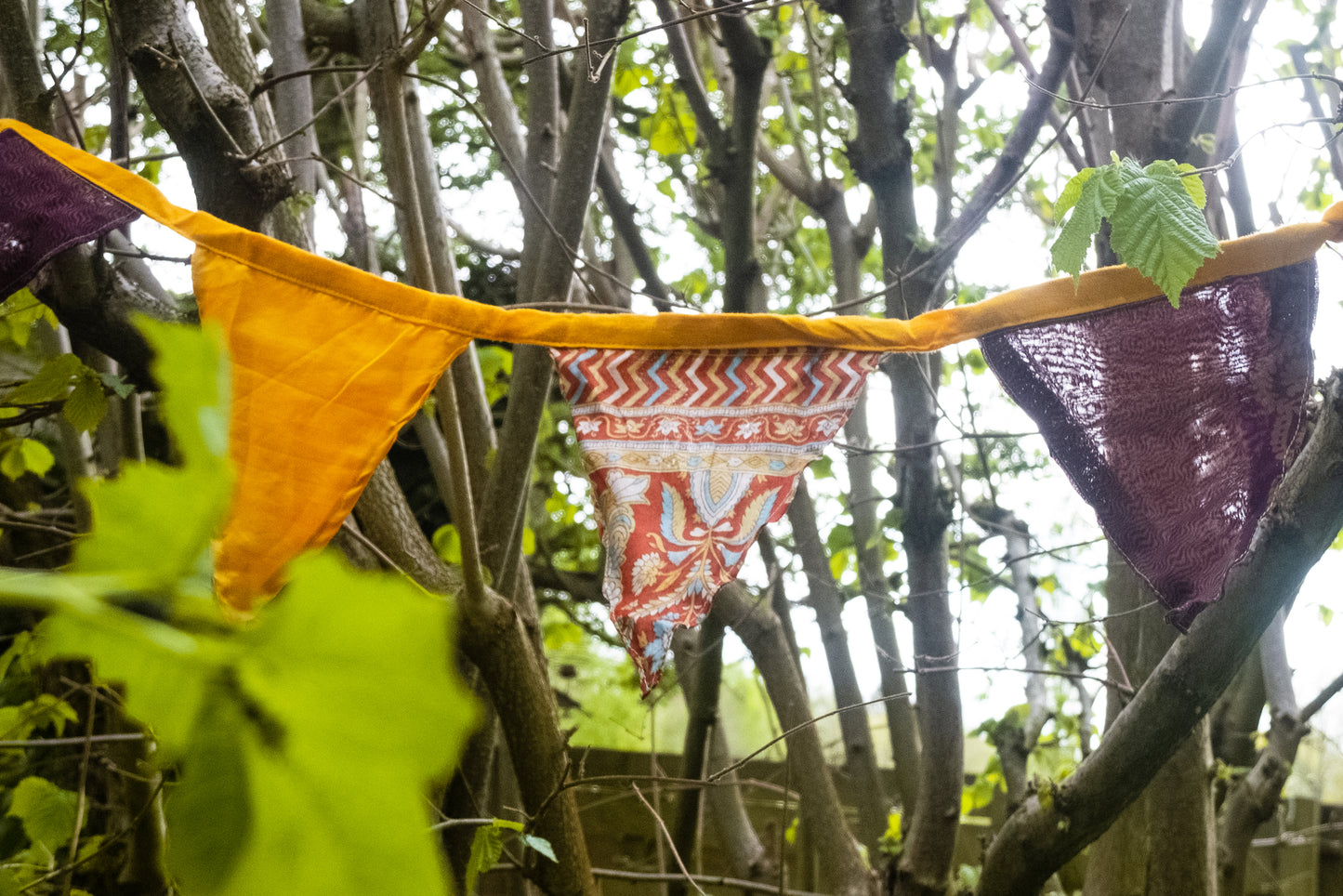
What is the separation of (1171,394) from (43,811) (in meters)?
1.61

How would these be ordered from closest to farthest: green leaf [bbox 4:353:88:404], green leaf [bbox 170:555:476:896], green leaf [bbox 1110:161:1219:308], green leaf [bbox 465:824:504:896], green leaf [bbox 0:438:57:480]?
green leaf [bbox 170:555:476:896], green leaf [bbox 1110:161:1219:308], green leaf [bbox 465:824:504:896], green leaf [bbox 4:353:88:404], green leaf [bbox 0:438:57:480]

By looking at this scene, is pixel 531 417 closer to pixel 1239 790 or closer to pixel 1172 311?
pixel 1172 311

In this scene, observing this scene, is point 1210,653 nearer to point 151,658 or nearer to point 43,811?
point 151,658

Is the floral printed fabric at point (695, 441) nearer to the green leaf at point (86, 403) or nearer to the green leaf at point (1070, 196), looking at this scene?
the green leaf at point (1070, 196)

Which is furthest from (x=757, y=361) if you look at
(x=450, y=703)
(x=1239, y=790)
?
(x=1239, y=790)

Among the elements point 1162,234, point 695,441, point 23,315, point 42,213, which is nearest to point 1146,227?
point 1162,234

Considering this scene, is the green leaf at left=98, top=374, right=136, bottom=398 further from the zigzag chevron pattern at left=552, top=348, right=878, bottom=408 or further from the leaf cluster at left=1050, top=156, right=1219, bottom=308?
the leaf cluster at left=1050, top=156, right=1219, bottom=308

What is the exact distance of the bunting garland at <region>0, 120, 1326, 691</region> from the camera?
3.31 ft

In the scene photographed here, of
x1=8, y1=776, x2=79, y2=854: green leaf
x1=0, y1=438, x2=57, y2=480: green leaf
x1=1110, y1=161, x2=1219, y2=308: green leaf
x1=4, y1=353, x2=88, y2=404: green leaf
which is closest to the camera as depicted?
x1=1110, y1=161, x2=1219, y2=308: green leaf

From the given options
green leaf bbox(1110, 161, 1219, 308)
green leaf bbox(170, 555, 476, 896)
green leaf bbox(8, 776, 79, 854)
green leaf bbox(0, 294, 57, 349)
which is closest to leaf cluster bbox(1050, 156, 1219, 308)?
green leaf bbox(1110, 161, 1219, 308)

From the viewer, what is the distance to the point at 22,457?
1695mm

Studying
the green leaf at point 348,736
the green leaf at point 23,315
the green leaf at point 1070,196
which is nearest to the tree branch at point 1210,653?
the green leaf at point 1070,196

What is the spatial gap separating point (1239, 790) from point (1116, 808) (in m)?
0.99

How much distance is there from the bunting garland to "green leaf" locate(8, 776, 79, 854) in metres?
0.83
